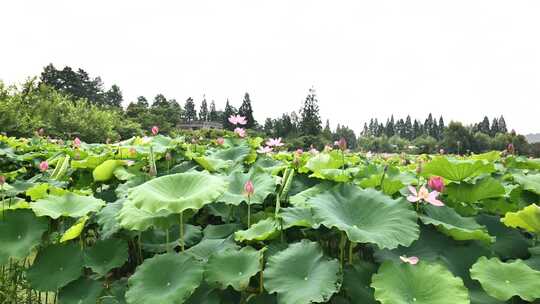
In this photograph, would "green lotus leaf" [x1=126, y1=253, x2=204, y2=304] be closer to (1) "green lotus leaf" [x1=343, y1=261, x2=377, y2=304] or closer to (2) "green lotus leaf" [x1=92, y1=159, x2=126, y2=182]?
(1) "green lotus leaf" [x1=343, y1=261, x2=377, y2=304]

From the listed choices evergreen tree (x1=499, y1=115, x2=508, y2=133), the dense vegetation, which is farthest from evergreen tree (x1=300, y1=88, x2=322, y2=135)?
evergreen tree (x1=499, y1=115, x2=508, y2=133)

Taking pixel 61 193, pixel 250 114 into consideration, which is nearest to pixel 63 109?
pixel 61 193

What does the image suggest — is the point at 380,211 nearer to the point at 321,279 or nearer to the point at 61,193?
the point at 321,279

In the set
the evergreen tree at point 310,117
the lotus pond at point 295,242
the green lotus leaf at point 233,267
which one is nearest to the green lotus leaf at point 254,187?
the lotus pond at point 295,242

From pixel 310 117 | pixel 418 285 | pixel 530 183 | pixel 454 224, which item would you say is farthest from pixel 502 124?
pixel 418 285

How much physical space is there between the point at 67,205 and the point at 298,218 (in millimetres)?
999

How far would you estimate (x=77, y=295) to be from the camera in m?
1.50

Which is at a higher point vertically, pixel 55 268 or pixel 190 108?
pixel 190 108

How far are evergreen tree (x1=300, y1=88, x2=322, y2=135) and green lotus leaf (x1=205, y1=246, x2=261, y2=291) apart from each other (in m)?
55.4

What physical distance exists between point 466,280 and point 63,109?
24.2 m

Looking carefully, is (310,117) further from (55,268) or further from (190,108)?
(55,268)

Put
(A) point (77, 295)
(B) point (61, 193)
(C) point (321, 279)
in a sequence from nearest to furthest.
Result: (C) point (321, 279) → (A) point (77, 295) → (B) point (61, 193)

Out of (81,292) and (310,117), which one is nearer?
(81,292)

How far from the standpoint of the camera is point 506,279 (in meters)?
1.20
